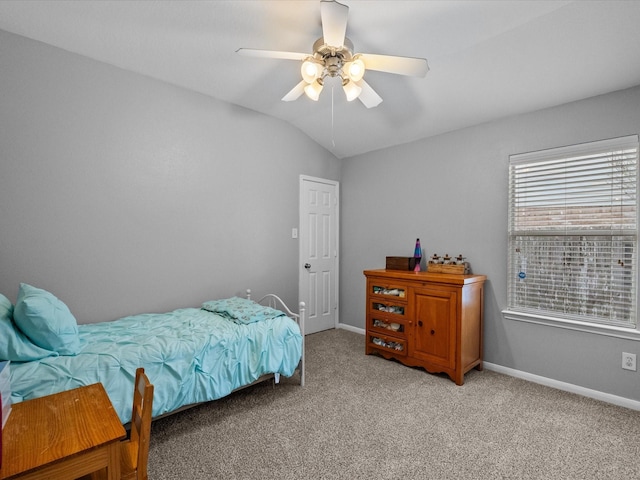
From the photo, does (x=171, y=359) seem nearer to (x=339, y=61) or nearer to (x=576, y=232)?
(x=339, y=61)

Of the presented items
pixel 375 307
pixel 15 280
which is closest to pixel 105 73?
pixel 15 280

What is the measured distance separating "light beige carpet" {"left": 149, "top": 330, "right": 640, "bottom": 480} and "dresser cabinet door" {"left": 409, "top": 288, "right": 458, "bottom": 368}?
281 millimetres

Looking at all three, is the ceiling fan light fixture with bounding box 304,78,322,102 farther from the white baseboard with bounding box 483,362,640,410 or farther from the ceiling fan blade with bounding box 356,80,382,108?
the white baseboard with bounding box 483,362,640,410

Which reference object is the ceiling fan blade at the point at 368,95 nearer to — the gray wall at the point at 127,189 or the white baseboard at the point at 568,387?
the gray wall at the point at 127,189

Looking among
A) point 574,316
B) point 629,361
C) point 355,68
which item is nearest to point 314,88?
point 355,68

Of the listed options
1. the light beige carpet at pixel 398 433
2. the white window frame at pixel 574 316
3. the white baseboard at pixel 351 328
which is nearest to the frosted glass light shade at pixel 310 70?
the white window frame at pixel 574 316

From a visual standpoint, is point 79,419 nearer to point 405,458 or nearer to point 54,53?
point 405,458

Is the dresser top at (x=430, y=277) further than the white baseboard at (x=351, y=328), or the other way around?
the white baseboard at (x=351, y=328)

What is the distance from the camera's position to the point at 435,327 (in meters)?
3.09

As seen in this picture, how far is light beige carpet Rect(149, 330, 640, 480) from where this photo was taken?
1.86 meters

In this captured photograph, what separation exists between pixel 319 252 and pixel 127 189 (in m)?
2.35

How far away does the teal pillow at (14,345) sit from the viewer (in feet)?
5.69

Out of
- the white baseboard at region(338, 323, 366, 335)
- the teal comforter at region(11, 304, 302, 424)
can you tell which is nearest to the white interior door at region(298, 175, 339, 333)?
the white baseboard at region(338, 323, 366, 335)

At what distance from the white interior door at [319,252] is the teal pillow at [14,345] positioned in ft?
8.90
